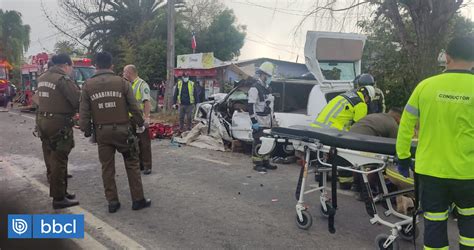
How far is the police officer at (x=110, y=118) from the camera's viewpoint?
15.8ft

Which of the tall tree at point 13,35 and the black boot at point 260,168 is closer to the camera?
the black boot at point 260,168

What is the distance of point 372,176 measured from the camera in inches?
205

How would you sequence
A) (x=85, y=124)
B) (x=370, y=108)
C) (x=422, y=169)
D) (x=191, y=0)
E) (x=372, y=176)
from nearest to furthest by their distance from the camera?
(x=422, y=169) < (x=85, y=124) < (x=372, y=176) < (x=370, y=108) < (x=191, y=0)

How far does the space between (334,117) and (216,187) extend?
2.08 meters

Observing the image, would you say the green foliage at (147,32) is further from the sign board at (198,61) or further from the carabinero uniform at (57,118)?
the carabinero uniform at (57,118)

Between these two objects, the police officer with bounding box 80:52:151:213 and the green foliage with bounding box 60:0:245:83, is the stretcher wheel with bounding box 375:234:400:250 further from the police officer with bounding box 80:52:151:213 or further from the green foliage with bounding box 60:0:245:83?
the green foliage with bounding box 60:0:245:83

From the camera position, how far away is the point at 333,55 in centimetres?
675

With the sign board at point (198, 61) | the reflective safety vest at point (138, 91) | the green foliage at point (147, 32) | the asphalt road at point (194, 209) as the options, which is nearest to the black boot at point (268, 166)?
the asphalt road at point (194, 209)

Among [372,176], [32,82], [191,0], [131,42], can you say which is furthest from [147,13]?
[372,176]

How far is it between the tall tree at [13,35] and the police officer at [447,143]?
43.7 m

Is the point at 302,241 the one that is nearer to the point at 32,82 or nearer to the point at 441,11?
the point at 441,11

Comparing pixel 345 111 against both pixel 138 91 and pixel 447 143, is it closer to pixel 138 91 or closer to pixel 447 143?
pixel 447 143

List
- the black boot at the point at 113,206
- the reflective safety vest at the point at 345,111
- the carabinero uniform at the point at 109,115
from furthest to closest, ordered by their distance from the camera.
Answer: the reflective safety vest at the point at 345,111, the black boot at the point at 113,206, the carabinero uniform at the point at 109,115

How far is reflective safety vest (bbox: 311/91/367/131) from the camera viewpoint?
5.25m
